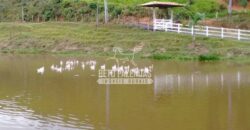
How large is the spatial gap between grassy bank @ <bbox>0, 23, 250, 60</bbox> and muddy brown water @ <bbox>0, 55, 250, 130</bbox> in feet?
17.9

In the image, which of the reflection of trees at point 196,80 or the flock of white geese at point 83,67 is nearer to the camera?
the reflection of trees at point 196,80

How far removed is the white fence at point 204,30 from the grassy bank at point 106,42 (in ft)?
3.90

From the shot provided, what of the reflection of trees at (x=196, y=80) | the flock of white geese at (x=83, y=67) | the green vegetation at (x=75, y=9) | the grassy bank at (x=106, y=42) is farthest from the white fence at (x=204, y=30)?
the reflection of trees at (x=196, y=80)

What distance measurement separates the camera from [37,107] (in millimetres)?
20125

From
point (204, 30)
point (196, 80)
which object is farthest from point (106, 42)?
point (196, 80)

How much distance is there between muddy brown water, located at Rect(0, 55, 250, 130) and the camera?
17.1m

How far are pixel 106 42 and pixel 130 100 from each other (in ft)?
71.8

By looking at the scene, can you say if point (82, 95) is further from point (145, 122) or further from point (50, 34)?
point (50, 34)

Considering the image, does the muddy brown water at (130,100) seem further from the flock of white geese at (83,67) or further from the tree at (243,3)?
the tree at (243,3)

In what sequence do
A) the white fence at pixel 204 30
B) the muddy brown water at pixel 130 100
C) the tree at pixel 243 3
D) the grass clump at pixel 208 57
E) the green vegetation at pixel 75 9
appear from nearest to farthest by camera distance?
the muddy brown water at pixel 130 100 < the grass clump at pixel 208 57 < the white fence at pixel 204 30 < the green vegetation at pixel 75 9 < the tree at pixel 243 3

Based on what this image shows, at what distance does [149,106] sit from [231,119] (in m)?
3.65

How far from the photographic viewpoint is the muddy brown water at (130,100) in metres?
17.1

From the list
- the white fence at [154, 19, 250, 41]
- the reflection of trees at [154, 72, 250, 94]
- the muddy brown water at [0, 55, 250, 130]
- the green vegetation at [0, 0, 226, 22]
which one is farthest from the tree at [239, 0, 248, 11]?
the reflection of trees at [154, 72, 250, 94]

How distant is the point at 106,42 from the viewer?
43.0m
